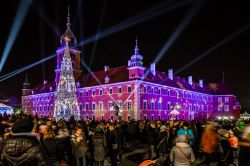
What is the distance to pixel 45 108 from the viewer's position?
67688mm

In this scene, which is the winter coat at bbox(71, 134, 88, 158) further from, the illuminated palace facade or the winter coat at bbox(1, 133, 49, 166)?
the illuminated palace facade

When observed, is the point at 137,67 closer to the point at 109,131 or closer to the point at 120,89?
the point at 120,89

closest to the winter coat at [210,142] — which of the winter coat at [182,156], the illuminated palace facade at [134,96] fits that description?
the winter coat at [182,156]

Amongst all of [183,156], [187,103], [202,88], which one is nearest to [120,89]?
[187,103]

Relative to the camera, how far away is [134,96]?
1861 inches

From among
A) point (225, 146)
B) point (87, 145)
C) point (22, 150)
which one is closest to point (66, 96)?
point (87, 145)

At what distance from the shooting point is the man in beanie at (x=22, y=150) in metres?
3.97

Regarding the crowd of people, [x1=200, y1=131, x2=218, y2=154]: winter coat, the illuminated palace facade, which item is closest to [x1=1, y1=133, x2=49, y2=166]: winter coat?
the crowd of people

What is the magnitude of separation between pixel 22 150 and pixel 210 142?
5.79 m

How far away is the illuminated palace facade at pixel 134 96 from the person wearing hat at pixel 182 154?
3619 centimetres

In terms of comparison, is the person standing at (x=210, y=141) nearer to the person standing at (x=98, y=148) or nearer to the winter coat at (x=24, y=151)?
the person standing at (x=98, y=148)

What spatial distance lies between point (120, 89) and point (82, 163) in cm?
4159

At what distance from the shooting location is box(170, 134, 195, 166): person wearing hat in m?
5.83

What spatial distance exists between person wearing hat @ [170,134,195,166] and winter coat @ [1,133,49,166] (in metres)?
2.93
